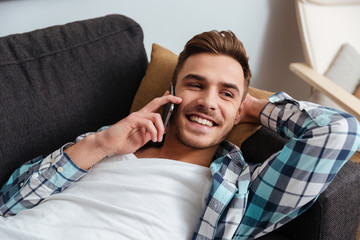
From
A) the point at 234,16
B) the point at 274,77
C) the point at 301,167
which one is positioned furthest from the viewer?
the point at 274,77

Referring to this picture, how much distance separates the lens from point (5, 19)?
1.54 metres

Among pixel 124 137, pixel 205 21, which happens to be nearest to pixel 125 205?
pixel 124 137

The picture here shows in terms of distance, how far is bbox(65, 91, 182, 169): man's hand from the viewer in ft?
3.63

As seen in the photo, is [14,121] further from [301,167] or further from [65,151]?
[301,167]

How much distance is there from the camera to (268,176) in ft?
3.42

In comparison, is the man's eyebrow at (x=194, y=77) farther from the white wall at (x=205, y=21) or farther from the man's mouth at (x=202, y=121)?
the white wall at (x=205, y=21)

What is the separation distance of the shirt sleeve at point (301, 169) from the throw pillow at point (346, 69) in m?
0.86

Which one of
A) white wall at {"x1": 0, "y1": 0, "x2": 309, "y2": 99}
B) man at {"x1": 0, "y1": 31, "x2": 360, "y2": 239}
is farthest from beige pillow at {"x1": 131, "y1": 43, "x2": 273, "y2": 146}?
white wall at {"x1": 0, "y1": 0, "x2": 309, "y2": 99}

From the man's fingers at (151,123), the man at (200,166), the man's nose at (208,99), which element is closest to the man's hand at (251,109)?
the man at (200,166)

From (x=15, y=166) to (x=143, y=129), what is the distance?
1.41 feet

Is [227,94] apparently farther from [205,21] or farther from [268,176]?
[205,21]

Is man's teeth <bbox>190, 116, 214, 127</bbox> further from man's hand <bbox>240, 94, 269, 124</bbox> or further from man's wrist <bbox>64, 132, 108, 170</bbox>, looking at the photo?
man's wrist <bbox>64, 132, 108, 170</bbox>

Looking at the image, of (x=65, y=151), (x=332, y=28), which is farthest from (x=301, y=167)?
(x=332, y=28)

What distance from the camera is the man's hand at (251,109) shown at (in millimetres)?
1261
